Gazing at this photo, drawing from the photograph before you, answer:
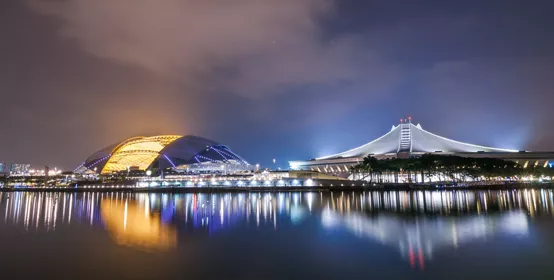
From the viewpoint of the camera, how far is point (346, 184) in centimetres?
5275

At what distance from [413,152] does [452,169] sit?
42.4 ft

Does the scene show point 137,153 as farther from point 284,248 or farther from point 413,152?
point 284,248

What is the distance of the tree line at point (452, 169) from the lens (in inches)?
2029

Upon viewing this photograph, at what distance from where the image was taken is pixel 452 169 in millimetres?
51938

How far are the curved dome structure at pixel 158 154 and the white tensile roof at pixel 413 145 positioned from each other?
27.7 metres

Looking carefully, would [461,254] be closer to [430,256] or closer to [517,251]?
[430,256]

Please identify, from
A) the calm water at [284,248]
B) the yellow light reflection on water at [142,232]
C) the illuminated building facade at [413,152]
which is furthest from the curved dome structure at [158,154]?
the calm water at [284,248]

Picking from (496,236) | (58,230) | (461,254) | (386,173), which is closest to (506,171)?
(386,173)

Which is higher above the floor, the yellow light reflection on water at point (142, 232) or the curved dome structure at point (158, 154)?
the curved dome structure at point (158, 154)

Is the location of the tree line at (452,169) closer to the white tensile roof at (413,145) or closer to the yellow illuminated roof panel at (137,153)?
the white tensile roof at (413,145)

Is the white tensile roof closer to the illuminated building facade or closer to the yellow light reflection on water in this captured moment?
the illuminated building facade

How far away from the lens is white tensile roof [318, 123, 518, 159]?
66000 mm

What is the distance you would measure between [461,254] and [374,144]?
67254 mm

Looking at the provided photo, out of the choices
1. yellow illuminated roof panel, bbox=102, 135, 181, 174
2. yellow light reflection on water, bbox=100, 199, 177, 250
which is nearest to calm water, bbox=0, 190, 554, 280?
yellow light reflection on water, bbox=100, 199, 177, 250
